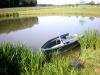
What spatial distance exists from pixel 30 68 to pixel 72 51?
754 cm

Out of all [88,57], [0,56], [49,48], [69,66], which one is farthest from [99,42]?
[0,56]

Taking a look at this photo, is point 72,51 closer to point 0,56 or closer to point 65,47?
point 65,47

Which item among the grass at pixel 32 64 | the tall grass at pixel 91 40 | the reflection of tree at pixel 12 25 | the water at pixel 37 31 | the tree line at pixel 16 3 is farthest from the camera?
the tree line at pixel 16 3

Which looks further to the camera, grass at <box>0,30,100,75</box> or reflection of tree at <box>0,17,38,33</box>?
reflection of tree at <box>0,17,38,33</box>

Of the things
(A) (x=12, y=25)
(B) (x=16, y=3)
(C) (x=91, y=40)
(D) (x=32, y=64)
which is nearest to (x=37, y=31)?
(A) (x=12, y=25)

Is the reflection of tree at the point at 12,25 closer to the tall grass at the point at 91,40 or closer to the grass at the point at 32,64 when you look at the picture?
the tall grass at the point at 91,40

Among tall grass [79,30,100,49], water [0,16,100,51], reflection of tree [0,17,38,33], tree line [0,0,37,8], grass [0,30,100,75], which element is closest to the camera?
grass [0,30,100,75]

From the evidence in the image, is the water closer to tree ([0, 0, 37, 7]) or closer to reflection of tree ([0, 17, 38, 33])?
reflection of tree ([0, 17, 38, 33])

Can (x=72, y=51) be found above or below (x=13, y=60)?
below

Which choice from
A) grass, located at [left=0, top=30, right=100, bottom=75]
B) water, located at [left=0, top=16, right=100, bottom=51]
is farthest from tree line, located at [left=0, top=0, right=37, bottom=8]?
grass, located at [left=0, top=30, right=100, bottom=75]

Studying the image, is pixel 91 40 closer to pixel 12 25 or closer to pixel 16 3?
pixel 12 25

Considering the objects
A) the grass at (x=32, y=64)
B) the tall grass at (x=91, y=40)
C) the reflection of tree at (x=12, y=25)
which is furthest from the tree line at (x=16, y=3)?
the grass at (x=32, y=64)

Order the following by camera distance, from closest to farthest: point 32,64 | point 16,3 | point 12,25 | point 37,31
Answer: point 32,64, point 37,31, point 12,25, point 16,3

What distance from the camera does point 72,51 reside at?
16594 millimetres
